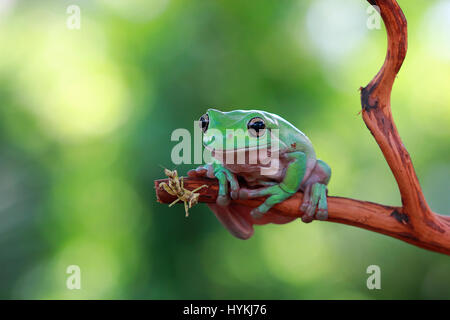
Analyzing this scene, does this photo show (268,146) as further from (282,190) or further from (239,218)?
(239,218)

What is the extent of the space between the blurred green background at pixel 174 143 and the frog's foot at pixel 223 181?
2.82 meters

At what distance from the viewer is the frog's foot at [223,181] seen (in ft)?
6.64

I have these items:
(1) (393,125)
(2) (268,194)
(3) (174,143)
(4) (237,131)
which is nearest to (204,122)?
(4) (237,131)

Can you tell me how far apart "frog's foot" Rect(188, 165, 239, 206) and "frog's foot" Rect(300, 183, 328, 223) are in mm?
329

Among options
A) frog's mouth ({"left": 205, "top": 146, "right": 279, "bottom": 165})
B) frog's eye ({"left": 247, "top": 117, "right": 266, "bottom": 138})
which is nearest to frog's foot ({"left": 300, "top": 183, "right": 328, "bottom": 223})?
frog's mouth ({"left": 205, "top": 146, "right": 279, "bottom": 165})

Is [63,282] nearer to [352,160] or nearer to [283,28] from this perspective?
[352,160]

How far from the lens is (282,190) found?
202 centimetres

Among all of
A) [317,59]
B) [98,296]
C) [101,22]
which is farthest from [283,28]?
[98,296]

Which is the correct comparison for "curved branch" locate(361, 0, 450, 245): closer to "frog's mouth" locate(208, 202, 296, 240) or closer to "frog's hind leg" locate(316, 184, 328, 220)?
"frog's hind leg" locate(316, 184, 328, 220)

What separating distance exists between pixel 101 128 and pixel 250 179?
140 inches

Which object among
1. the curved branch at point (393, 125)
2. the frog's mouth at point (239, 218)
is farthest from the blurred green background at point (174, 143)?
the curved branch at point (393, 125)

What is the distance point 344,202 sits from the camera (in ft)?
6.82

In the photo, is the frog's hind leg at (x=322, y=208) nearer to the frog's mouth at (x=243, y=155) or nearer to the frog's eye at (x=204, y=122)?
the frog's mouth at (x=243, y=155)

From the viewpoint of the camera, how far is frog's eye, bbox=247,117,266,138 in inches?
75.4
